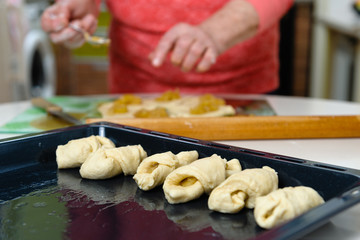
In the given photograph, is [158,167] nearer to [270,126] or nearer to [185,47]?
[270,126]

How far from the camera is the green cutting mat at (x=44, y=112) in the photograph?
113 cm

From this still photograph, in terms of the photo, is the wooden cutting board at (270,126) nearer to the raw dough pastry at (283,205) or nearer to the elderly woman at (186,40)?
the elderly woman at (186,40)

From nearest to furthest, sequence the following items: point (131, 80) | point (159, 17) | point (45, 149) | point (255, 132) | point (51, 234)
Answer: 1. point (51, 234)
2. point (45, 149)
3. point (255, 132)
4. point (159, 17)
5. point (131, 80)

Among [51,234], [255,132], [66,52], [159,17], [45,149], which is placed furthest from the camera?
[66,52]

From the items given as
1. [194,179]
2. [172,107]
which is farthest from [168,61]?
[194,179]

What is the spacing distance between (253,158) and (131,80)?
1136 mm

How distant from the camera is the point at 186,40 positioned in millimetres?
1234

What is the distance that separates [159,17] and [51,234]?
1161 millimetres

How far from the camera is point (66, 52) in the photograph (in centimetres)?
438

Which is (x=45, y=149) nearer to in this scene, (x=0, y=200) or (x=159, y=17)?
(x=0, y=200)

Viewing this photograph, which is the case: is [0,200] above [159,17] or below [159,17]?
below

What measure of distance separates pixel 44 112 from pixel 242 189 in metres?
0.88

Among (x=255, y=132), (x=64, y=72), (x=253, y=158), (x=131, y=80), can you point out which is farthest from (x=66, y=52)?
(x=253, y=158)

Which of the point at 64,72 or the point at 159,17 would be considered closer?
the point at 159,17
